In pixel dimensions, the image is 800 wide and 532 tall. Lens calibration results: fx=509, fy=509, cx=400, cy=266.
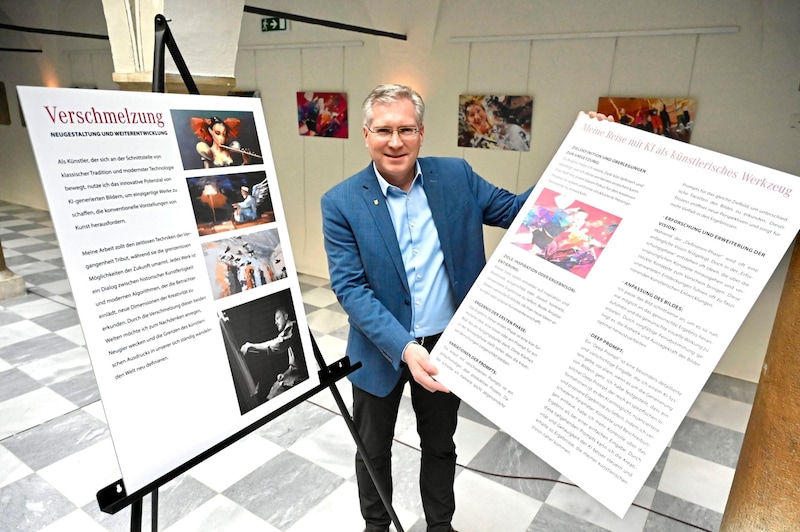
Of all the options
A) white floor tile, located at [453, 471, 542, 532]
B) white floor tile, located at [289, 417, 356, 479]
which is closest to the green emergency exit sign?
white floor tile, located at [289, 417, 356, 479]

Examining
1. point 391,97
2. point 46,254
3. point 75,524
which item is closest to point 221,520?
point 75,524

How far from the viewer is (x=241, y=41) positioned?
6.70m

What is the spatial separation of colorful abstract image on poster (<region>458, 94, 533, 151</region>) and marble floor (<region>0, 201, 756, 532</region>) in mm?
2665

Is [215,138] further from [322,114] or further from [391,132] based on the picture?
[322,114]

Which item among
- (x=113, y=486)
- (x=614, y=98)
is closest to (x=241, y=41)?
(x=614, y=98)

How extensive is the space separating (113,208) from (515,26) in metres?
4.47

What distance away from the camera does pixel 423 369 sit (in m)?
1.68

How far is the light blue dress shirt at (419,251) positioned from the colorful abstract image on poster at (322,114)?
444cm

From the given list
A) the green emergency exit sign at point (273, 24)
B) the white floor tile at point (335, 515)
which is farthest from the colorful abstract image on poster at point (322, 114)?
the white floor tile at point (335, 515)

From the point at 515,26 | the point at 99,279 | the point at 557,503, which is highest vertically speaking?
the point at 515,26

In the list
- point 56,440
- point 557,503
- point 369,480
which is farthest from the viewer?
point 56,440

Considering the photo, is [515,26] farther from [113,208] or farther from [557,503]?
[113,208]

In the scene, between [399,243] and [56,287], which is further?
[56,287]

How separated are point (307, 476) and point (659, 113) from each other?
155 inches
